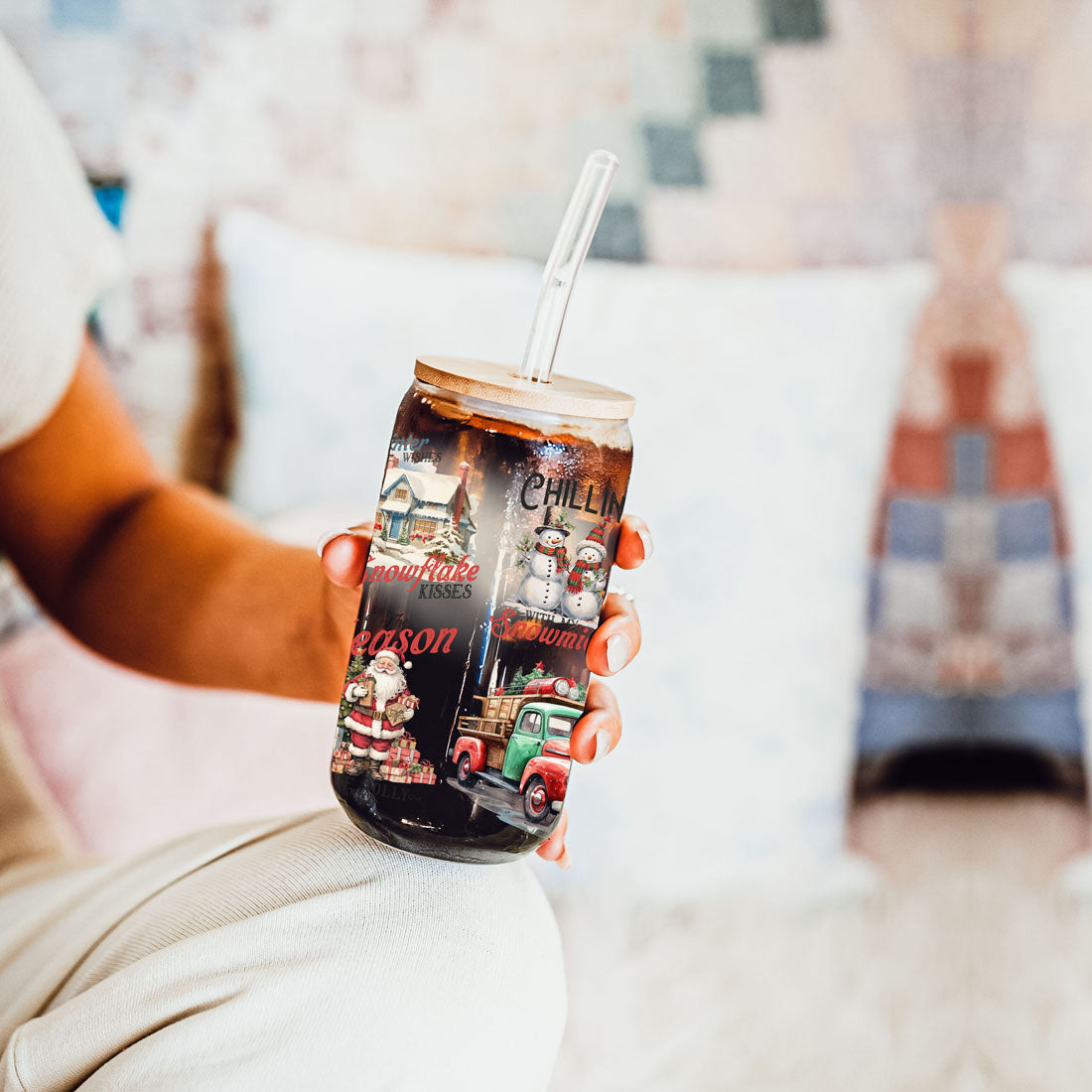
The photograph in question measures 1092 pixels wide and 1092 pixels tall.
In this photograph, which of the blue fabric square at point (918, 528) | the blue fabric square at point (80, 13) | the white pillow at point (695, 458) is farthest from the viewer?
the blue fabric square at point (918, 528)

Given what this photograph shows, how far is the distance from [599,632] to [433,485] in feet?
0.39

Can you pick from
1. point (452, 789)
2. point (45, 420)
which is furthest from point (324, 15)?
point (452, 789)

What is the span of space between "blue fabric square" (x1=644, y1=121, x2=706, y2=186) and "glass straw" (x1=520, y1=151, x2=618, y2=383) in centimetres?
85

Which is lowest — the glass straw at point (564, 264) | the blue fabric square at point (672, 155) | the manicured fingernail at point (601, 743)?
the manicured fingernail at point (601, 743)

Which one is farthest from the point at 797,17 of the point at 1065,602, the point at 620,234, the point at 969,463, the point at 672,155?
the point at 1065,602

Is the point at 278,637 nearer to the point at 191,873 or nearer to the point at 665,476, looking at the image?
the point at 191,873

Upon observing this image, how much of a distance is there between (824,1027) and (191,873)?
851 mm

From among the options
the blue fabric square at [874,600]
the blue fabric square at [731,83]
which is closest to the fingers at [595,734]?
the blue fabric square at [874,600]

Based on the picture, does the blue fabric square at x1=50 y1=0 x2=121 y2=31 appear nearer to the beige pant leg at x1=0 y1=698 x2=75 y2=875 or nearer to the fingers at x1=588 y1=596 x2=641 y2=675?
the beige pant leg at x1=0 y1=698 x2=75 y2=875

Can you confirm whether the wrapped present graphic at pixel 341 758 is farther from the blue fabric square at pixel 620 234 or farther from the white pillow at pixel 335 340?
the blue fabric square at pixel 620 234

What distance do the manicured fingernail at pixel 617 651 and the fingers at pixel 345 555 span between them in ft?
0.49

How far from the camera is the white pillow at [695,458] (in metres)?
1.16

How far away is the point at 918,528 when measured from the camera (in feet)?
4.50

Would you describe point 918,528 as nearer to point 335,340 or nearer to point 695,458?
point 695,458
